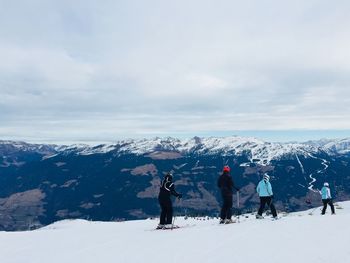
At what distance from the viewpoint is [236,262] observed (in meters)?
12.6

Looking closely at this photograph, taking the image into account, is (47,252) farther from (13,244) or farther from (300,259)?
(300,259)

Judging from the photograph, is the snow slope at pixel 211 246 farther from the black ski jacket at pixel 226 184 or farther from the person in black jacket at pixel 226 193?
the black ski jacket at pixel 226 184

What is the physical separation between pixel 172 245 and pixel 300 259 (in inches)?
223

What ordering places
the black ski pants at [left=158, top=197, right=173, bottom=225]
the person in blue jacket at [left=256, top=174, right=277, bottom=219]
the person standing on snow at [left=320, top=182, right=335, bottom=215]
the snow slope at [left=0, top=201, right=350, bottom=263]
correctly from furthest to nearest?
the person standing on snow at [left=320, top=182, right=335, bottom=215] < the person in blue jacket at [left=256, top=174, right=277, bottom=219] < the black ski pants at [left=158, top=197, right=173, bottom=225] < the snow slope at [left=0, top=201, right=350, bottom=263]

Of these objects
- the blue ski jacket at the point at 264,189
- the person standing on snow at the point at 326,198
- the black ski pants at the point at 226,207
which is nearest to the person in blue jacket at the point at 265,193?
the blue ski jacket at the point at 264,189

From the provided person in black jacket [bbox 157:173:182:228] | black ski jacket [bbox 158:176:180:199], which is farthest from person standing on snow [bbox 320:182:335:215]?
black ski jacket [bbox 158:176:180:199]

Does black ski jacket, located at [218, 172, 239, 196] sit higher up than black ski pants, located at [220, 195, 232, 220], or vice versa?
black ski jacket, located at [218, 172, 239, 196]

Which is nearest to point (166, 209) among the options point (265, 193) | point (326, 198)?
point (265, 193)

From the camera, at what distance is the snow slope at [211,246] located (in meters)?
13.3

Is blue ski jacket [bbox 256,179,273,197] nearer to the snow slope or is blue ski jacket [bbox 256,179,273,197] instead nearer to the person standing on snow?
the snow slope

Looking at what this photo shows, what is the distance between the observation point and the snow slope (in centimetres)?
1334

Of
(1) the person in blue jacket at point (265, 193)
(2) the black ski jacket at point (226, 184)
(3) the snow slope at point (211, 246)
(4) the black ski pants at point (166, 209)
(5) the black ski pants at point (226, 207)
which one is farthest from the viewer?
(1) the person in blue jacket at point (265, 193)

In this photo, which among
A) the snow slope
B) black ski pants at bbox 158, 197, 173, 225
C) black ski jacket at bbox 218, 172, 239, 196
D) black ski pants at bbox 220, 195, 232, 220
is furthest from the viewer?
black ski jacket at bbox 218, 172, 239, 196

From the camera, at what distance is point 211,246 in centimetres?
1537
